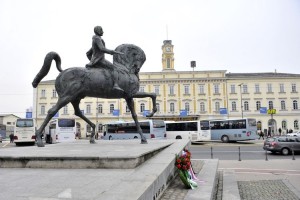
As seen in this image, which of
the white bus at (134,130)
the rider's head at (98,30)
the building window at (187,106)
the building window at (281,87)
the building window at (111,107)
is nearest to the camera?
the rider's head at (98,30)

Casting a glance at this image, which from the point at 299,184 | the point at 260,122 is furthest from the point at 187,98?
the point at 299,184

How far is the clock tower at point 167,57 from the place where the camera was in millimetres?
69562

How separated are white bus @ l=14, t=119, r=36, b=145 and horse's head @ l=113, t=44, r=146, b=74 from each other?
810 inches

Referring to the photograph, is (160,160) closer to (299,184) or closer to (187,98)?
(299,184)

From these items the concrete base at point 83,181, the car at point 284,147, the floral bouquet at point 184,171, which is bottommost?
the car at point 284,147

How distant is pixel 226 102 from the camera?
62.0m

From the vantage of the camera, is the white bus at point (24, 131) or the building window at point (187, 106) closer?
the white bus at point (24, 131)

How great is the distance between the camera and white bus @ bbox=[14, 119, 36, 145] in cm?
2638

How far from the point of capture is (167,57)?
230ft

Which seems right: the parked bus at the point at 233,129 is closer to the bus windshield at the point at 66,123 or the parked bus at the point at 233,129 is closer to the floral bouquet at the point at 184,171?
the bus windshield at the point at 66,123

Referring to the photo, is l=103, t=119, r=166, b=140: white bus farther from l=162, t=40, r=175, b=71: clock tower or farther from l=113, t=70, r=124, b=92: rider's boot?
l=162, t=40, r=175, b=71: clock tower

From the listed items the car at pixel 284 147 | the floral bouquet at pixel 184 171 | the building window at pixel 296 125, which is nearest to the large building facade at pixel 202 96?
the building window at pixel 296 125

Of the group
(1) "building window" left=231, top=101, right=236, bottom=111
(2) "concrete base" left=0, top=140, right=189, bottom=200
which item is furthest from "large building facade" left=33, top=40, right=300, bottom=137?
(2) "concrete base" left=0, top=140, right=189, bottom=200

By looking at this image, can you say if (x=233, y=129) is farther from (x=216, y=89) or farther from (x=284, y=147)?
(x=216, y=89)
